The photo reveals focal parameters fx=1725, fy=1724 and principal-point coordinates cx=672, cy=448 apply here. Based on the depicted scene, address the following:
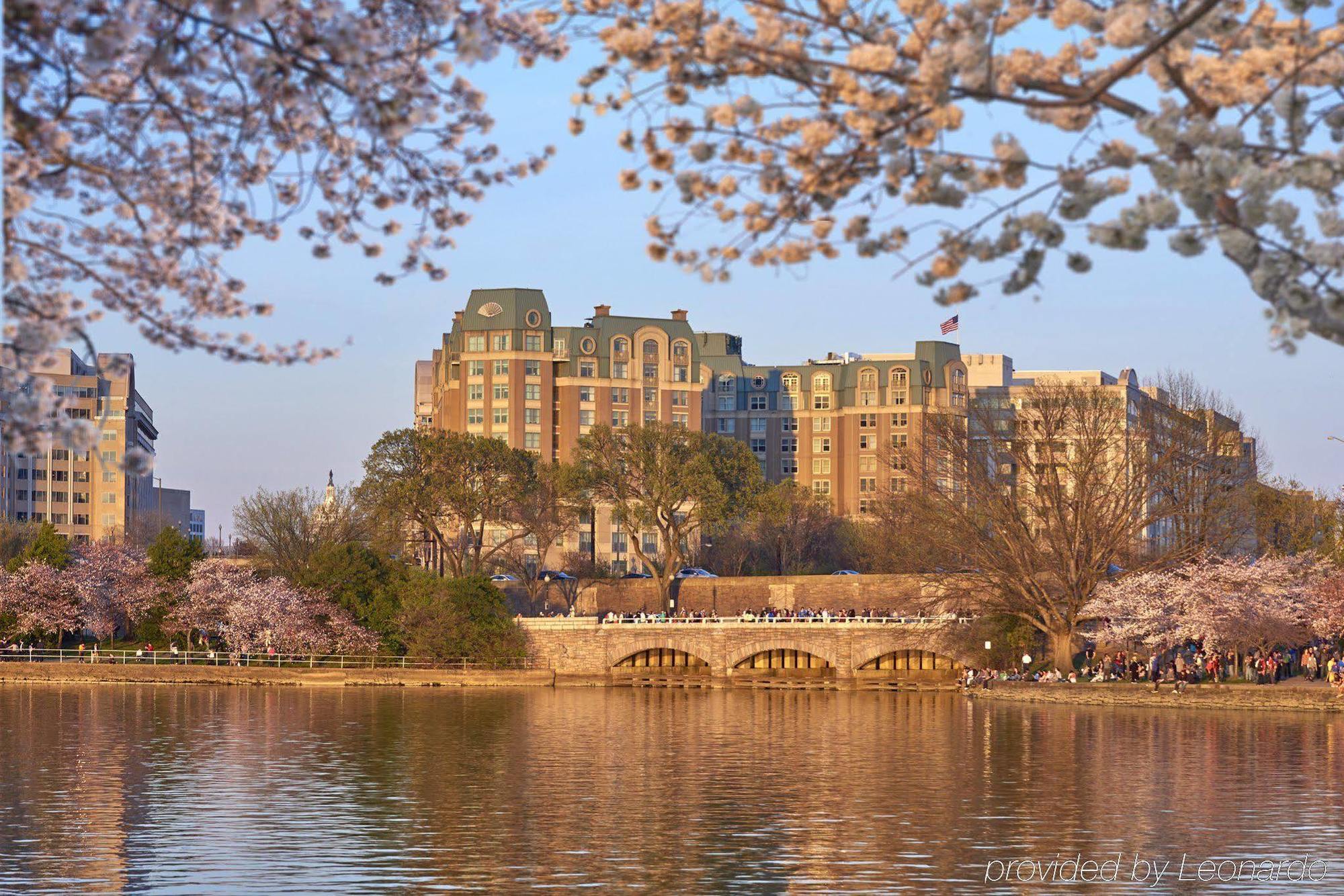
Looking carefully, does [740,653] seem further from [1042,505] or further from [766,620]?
[1042,505]

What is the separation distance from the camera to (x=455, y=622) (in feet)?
293

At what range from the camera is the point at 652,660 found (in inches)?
3738

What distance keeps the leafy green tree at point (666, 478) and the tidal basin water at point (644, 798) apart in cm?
4063

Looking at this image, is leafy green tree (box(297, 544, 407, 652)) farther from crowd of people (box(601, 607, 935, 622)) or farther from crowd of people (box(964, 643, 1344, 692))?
crowd of people (box(964, 643, 1344, 692))

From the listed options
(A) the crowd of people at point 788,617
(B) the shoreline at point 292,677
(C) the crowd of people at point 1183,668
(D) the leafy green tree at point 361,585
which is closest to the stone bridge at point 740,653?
(A) the crowd of people at point 788,617

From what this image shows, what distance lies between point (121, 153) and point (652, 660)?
8480 cm

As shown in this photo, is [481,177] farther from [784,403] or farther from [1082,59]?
[784,403]

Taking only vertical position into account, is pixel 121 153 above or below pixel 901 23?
below

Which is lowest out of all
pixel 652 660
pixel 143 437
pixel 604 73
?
pixel 652 660

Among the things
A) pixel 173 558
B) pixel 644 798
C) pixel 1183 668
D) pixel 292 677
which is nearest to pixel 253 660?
pixel 292 677

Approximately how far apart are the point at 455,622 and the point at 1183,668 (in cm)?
3720

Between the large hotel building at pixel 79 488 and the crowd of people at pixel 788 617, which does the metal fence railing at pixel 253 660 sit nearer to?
the crowd of people at pixel 788 617

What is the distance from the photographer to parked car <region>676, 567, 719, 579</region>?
358 feet

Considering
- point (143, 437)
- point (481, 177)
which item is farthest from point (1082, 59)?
point (143, 437)
